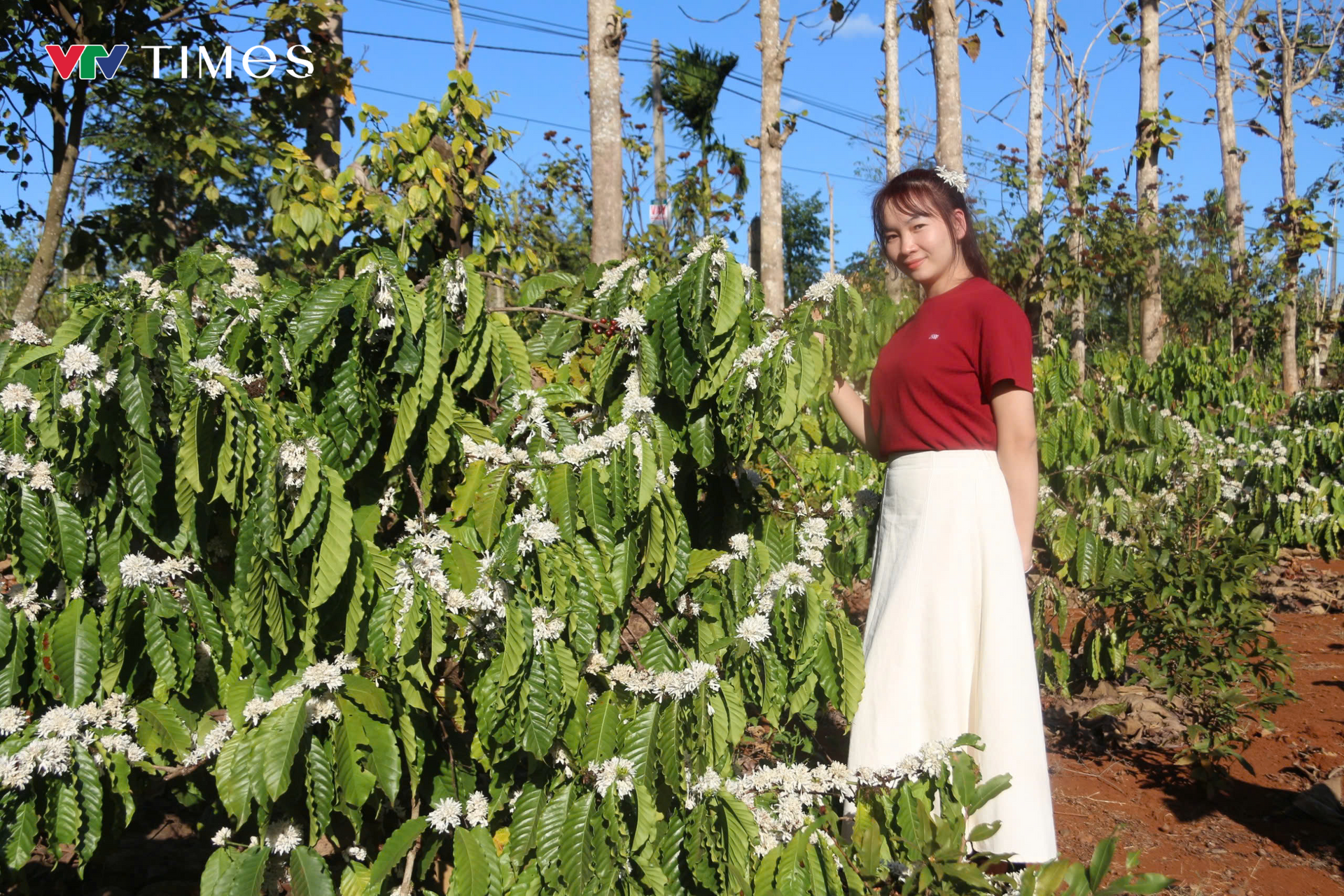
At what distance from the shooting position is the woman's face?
223 centimetres

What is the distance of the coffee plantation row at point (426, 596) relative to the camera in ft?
5.38

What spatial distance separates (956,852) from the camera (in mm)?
1631

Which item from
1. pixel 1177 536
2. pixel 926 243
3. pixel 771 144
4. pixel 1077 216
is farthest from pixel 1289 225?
pixel 926 243

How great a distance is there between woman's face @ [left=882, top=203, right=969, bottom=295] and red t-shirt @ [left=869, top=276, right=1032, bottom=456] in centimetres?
7

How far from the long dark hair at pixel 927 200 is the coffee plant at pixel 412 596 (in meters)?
0.37

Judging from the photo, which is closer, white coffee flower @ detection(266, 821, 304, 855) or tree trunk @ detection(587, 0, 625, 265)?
white coffee flower @ detection(266, 821, 304, 855)

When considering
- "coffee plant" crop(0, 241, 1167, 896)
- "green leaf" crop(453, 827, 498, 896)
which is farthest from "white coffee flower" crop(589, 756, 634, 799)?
"green leaf" crop(453, 827, 498, 896)

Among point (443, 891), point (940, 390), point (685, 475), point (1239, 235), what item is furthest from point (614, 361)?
point (1239, 235)

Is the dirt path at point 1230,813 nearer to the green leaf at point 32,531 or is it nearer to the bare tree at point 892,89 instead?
the green leaf at point 32,531

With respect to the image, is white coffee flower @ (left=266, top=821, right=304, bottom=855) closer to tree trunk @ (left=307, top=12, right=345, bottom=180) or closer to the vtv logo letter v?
tree trunk @ (left=307, top=12, right=345, bottom=180)

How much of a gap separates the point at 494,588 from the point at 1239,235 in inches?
594

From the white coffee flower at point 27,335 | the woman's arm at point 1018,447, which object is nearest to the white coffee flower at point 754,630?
the woman's arm at point 1018,447

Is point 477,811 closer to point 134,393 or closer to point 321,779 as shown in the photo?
point 321,779

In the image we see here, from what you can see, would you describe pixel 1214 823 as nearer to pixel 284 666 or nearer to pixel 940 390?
pixel 940 390
